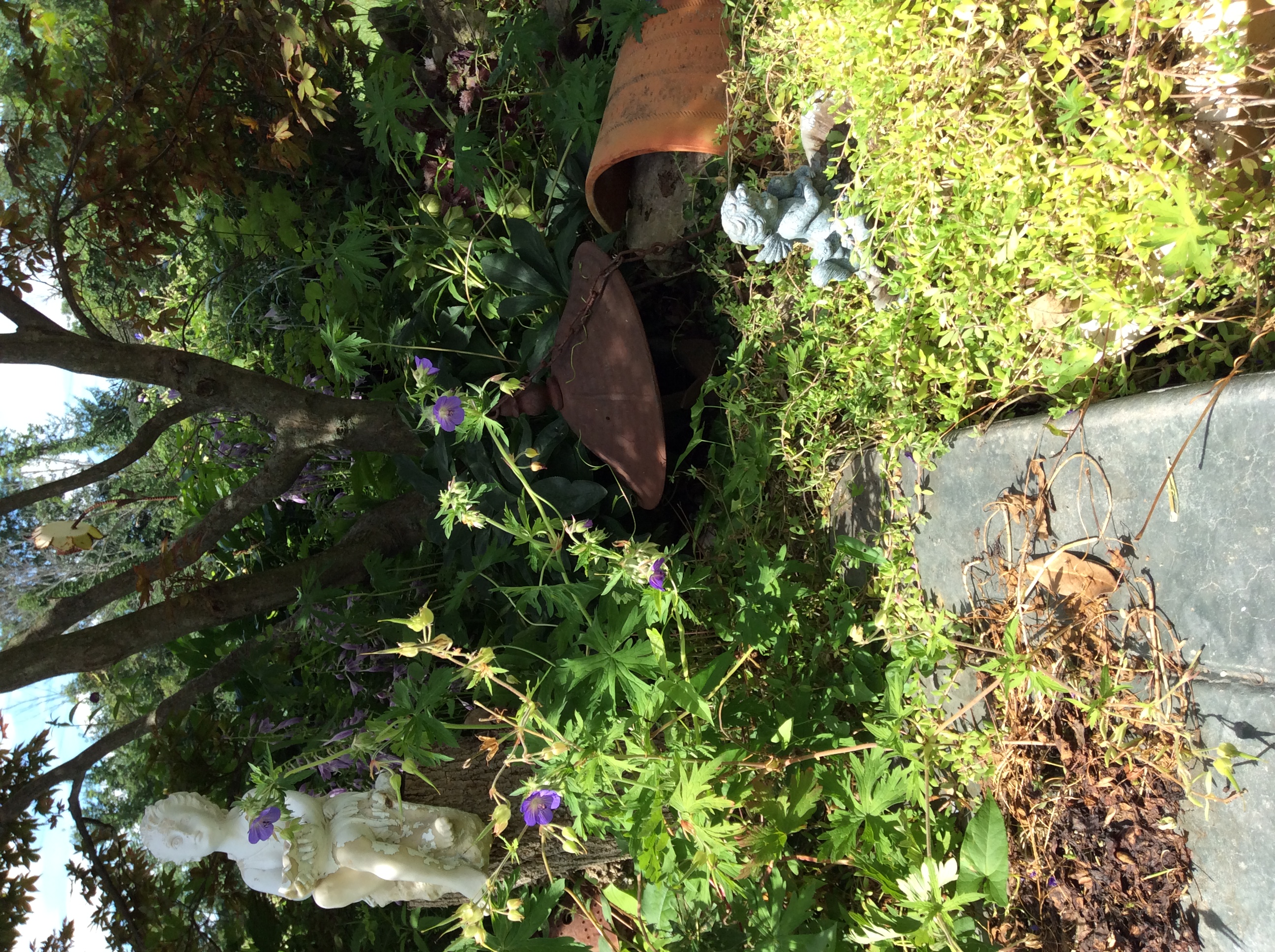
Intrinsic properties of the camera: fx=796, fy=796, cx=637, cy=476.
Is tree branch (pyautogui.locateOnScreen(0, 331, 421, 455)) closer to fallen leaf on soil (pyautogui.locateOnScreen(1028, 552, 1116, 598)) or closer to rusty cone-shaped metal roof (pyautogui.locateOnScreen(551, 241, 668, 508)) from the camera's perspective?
rusty cone-shaped metal roof (pyautogui.locateOnScreen(551, 241, 668, 508))

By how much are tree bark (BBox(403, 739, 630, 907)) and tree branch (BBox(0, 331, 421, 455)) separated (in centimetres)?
102

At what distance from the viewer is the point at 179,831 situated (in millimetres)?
1962

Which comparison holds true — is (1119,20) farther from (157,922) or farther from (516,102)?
(157,922)

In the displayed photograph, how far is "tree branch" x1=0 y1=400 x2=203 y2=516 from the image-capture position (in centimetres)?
202

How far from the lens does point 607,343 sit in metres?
2.30

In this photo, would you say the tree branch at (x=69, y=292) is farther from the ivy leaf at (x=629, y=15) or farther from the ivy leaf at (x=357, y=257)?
the ivy leaf at (x=629, y=15)

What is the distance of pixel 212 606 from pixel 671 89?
205 cm

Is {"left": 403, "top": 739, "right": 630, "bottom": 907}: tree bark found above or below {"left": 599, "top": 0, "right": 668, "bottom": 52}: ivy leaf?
below

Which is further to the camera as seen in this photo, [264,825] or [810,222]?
[810,222]

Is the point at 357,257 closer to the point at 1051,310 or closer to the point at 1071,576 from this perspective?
the point at 1051,310

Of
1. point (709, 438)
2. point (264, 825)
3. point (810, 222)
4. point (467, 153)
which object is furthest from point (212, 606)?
point (810, 222)

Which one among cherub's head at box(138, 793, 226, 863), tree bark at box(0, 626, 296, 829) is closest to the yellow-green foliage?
cherub's head at box(138, 793, 226, 863)

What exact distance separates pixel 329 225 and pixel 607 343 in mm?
1831

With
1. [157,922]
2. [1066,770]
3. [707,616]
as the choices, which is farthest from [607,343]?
[157,922]
